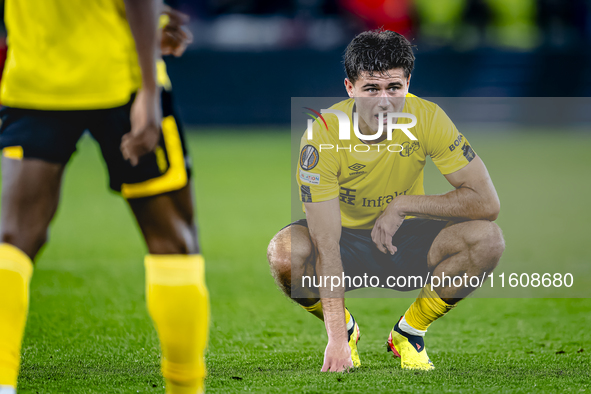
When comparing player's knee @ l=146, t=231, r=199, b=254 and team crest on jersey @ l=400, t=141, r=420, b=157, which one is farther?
team crest on jersey @ l=400, t=141, r=420, b=157

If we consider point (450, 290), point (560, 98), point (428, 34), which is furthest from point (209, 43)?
point (450, 290)

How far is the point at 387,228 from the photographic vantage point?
2.73 m

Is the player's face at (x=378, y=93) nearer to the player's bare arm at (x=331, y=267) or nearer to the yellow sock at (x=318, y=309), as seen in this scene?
the player's bare arm at (x=331, y=267)

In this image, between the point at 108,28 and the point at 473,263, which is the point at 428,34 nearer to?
the point at 473,263

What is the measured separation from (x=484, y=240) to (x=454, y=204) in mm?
178

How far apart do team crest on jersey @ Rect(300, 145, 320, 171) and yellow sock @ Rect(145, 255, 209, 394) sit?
0.77 meters

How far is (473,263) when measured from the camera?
9.11 ft

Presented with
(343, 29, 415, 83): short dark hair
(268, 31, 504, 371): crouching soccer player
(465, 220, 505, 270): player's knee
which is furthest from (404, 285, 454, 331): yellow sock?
(343, 29, 415, 83): short dark hair

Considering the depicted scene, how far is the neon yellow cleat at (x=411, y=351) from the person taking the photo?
2.80 metres

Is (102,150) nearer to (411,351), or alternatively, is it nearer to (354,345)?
(354,345)

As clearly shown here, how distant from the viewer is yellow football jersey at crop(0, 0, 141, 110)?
1907 millimetres

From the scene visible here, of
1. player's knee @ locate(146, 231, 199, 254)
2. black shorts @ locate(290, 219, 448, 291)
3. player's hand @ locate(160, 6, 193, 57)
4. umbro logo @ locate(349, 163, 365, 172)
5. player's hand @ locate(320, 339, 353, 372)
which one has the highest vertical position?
player's hand @ locate(160, 6, 193, 57)

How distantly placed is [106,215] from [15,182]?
5279 millimetres

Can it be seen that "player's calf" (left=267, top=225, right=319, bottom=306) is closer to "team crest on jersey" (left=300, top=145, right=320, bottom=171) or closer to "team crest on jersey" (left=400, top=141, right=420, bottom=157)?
"team crest on jersey" (left=300, top=145, right=320, bottom=171)
